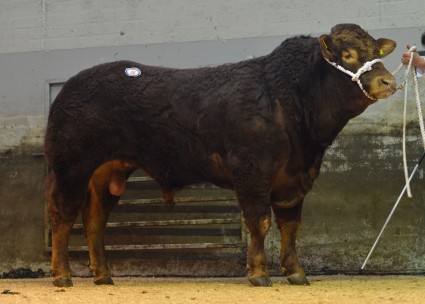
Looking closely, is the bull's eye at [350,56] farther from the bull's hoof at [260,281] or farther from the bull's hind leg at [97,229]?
the bull's hind leg at [97,229]

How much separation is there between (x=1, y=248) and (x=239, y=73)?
3.79 m

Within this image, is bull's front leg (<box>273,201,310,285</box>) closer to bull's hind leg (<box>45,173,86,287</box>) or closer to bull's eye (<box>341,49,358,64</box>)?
bull's eye (<box>341,49,358,64</box>)

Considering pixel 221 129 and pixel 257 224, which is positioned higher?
pixel 221 129

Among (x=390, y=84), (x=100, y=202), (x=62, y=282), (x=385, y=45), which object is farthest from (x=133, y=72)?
(x=390, y=84)

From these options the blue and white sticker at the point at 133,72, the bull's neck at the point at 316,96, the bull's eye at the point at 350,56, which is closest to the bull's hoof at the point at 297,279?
the bull's neck at the point at 316,96

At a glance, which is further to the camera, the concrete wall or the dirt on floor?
the concrete wall

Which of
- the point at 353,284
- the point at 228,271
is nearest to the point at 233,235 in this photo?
the point at 228,271

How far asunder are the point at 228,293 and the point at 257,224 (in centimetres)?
76

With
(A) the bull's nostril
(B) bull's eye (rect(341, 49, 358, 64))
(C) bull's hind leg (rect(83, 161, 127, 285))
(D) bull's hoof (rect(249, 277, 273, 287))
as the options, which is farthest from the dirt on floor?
(B) bull's eye (rect(341, 49, 358, 64))

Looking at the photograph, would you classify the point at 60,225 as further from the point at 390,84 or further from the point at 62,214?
the point at 390,84

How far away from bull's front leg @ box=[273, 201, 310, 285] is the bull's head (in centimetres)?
117

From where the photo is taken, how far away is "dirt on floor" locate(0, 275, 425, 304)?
5.45 m

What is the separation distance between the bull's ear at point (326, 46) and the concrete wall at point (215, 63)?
2038 mm

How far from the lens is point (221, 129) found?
6742 millimetres
